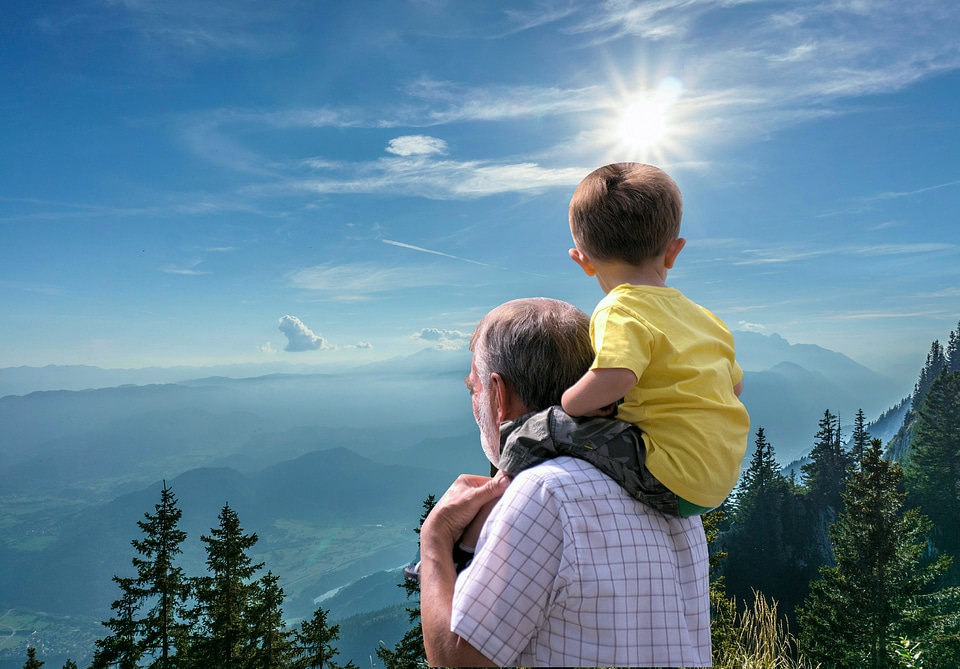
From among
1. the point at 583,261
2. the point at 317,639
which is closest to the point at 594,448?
the point at 583,261

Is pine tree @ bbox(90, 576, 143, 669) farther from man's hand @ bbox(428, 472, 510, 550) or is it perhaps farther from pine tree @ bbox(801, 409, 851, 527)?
pine tree @ bbox(801, 409, 851, 527)

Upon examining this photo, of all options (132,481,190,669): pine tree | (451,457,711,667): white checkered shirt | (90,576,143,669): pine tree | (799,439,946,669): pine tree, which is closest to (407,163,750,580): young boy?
(451,457,711,667): white checkered shirt

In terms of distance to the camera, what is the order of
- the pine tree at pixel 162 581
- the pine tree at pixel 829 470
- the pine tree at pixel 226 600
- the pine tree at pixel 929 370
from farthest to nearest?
the pine tree at pixel 929 370
the pine tree at pixel 829 470
the pine tree at pixel 162 581
the pine tree at pixel 226 600

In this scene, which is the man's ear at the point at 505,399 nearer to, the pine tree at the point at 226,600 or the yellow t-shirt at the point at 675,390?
the yellow t-shirt at the point at 675,390

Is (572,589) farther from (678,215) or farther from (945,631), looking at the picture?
(945,631)

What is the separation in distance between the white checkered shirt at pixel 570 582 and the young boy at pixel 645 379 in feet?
0.33

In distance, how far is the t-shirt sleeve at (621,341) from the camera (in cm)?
207

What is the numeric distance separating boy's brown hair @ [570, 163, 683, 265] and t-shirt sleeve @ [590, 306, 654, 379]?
0.27 m

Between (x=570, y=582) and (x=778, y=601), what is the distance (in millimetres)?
26514

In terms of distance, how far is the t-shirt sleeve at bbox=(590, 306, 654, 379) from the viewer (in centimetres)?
207

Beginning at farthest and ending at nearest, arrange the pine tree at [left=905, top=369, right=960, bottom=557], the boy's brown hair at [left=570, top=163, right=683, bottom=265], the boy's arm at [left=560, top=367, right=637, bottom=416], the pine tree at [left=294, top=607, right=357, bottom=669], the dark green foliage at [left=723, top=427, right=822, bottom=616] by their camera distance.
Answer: the dark green foliage at [left=723, top=427, right=822, bottom=616] < the pine tree at [left=905, top=369, right=960, bottom=557] < the pine tree at [left=294, top=607, right=357, bottom=669] < the boy's brown hair at [left=570, top=163, right=683, bottom=265] < the boy's arm at [left=560, top=367, right=637, bottom=416]

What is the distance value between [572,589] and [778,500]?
72083 mm

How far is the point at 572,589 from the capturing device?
194 cm

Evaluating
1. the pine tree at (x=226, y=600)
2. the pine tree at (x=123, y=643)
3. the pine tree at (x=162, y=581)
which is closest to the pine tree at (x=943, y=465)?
the pine tree at (x=226, y=600)
